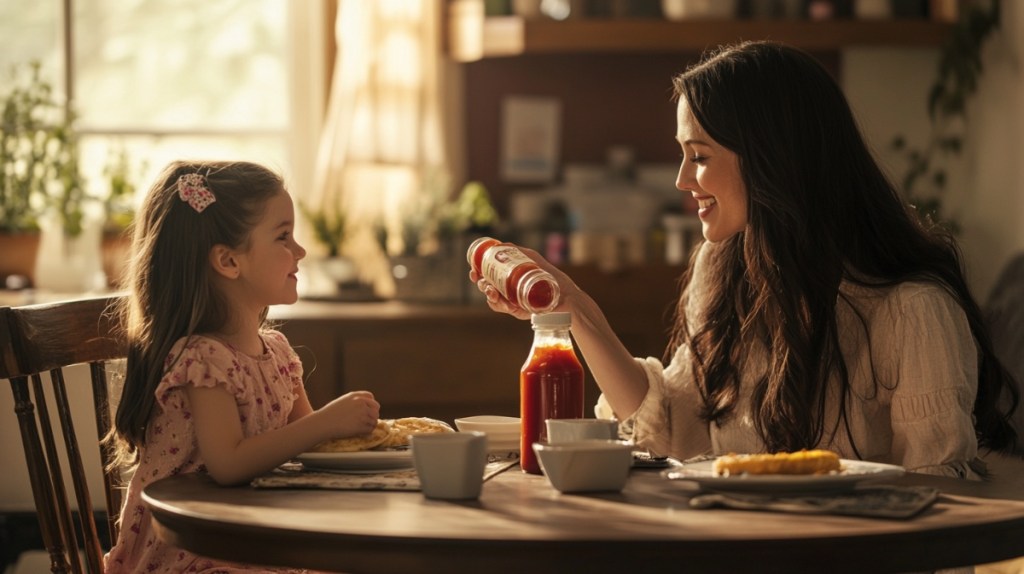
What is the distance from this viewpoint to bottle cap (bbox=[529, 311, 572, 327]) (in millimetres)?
1516

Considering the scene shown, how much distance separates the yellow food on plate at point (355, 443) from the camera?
158cm

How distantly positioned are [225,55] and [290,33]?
0.22 meters

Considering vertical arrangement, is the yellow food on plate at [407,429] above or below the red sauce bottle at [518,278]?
below

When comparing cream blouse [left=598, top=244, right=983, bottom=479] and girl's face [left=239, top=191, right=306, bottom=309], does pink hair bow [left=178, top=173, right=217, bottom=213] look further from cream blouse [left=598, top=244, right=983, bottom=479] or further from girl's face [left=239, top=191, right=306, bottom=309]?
cream blouse [left=598, top=244, right=983, bottom=479]

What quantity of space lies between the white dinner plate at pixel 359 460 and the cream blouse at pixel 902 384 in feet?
1.88

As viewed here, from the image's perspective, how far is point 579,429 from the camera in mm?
1482

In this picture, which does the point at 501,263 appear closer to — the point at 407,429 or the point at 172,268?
the point at 407,429

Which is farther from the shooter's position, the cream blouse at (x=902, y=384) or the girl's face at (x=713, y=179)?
the girl's face at (x=713, y=179)

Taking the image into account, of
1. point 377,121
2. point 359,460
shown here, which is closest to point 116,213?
point 377,121

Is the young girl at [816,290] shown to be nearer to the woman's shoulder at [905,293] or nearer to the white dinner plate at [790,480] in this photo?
the woman's shoulder at [905,293]

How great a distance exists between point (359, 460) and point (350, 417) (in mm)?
58

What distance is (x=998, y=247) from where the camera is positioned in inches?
148

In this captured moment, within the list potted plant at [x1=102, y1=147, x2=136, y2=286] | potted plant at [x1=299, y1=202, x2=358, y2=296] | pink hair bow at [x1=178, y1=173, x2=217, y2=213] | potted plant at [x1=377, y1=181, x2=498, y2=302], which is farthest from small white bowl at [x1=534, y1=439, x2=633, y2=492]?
Answer: potted plant at [x1=102, y1=147, x2=136, y2=286]

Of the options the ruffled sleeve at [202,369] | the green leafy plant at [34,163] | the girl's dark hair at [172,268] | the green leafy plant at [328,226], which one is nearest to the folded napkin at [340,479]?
the ruffled sleeve at [202,369]
